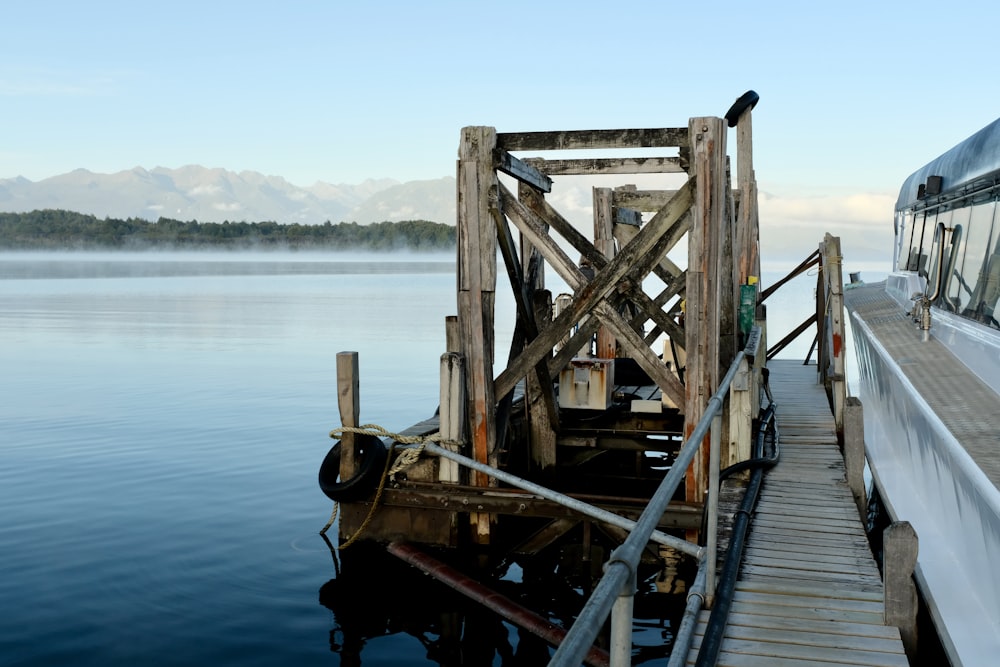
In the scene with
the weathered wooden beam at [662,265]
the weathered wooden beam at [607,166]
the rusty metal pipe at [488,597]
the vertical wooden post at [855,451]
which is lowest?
the rusty metal pipe at [488,597]

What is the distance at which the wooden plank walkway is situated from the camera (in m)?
4.74

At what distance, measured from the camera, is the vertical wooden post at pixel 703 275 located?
26.2ft

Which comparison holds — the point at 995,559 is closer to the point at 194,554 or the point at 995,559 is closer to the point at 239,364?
the point at 194,554

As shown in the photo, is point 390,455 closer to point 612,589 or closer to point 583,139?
point 583,139

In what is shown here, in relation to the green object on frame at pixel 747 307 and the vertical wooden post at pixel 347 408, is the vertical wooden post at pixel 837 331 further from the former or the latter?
the vertical wooden post at pixel 347 408

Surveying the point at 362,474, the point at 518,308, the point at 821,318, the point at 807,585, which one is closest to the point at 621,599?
the point at 807,585

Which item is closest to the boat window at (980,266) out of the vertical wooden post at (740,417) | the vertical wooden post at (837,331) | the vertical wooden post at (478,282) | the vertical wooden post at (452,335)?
the vertical wooden post at (837,331)

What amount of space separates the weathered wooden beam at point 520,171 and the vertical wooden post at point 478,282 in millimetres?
139

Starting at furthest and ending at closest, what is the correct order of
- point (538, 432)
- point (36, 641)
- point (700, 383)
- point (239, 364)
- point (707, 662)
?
point (239, 364) < point (538, 432) < point (700, 383) < point (36, 641) < point (707, 662)

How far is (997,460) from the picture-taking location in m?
5.85

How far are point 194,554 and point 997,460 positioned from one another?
24.1ft

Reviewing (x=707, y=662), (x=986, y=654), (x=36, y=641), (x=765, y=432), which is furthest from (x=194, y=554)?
(x=986, y=654)

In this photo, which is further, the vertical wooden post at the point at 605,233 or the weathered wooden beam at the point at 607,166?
the vertical wooden post at the point at 605,233

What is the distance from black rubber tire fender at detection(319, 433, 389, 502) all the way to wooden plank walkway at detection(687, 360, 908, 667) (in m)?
3.33
